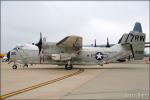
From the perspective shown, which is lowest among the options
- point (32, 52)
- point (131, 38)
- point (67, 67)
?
point (67, 67)

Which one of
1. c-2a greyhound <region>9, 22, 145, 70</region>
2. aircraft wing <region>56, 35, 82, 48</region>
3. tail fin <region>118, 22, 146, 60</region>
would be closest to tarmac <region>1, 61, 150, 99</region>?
aircraft wing <region>56, 35, 82, 48</region>

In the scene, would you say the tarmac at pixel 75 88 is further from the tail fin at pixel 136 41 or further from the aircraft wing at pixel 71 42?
the tail fin at pixel 136 41

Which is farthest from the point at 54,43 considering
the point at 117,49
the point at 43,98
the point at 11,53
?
the point at 43,98

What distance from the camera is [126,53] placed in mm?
28172

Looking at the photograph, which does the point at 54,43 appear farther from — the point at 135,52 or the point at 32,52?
the point at 135,52

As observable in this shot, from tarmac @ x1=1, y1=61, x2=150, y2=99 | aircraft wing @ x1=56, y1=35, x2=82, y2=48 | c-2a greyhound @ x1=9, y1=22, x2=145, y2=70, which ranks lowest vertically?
tarmac @ x1=1, y1=61, x2=150, y2=99

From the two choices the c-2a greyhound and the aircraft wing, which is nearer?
the aircraft wing

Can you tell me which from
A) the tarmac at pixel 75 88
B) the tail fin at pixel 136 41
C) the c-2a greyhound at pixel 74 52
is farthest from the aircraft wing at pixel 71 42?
the tarmac at pixel 75 88

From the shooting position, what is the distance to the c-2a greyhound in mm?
25453

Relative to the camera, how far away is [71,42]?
80.4 ft

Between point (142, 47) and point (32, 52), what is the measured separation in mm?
13256

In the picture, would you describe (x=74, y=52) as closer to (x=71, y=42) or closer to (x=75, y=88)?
(x=71, y=42)

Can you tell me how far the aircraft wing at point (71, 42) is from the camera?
23403mm

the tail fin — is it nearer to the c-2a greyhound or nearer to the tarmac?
the c-2a greyhound
